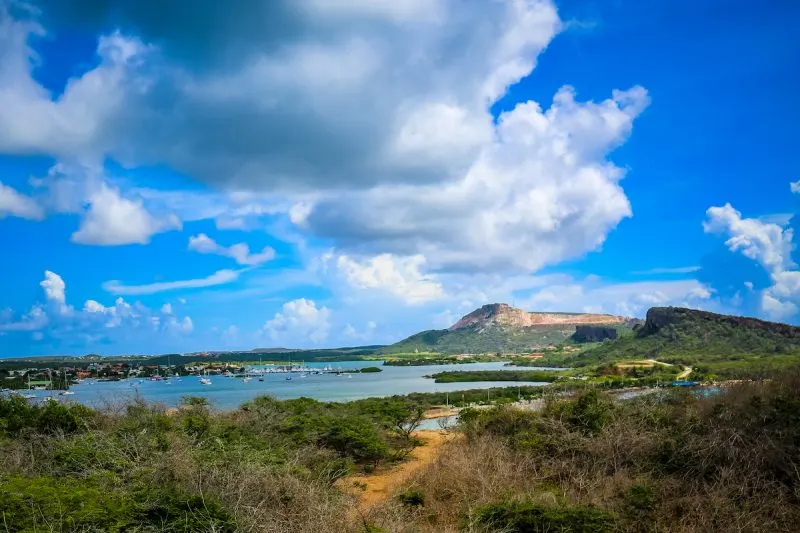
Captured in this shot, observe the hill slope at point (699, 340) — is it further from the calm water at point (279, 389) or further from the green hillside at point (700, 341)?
the calm water at point (279, 389)

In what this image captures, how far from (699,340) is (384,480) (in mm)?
94527

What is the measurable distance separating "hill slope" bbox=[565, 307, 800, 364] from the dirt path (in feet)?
221

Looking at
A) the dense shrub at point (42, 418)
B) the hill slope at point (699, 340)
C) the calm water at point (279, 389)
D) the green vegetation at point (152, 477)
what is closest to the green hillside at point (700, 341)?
the hill slope at point (699, 340)

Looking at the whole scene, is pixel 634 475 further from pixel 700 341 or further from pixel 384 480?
pixel 700 341

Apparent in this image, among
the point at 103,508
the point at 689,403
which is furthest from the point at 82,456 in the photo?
the point at 689,403

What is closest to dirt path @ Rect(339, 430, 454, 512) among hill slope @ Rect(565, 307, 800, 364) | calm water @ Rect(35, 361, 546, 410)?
calm water @ Rect(35, 361, 546, 410)

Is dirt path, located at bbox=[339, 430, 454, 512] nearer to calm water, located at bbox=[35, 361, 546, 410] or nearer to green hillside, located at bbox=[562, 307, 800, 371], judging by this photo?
calm water, located at bbox=[35, 361, 546, 410]

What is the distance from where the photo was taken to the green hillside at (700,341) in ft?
258

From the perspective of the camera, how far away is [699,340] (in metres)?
95.1

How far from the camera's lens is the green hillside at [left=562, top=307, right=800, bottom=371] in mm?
78625

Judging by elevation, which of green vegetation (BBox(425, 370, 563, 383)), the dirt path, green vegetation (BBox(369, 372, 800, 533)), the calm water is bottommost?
green vegetation (BBox(425, 370, 563, 383))

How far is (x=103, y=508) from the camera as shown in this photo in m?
6.74

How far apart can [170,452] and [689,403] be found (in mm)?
13067

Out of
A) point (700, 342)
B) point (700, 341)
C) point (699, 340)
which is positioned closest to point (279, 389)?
point (700, 342)
